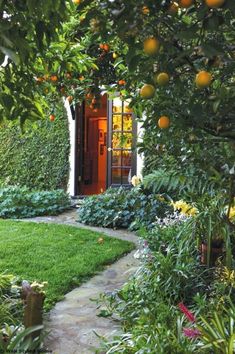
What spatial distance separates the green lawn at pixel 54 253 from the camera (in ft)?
13.7

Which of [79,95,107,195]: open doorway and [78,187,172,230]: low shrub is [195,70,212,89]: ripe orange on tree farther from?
[79,95,107,195]: open doorway

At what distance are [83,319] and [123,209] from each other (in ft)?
12.0

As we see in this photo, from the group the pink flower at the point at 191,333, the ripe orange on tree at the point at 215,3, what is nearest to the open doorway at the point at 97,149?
the pink flower at the point at 191,333

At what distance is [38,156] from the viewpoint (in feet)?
30.8

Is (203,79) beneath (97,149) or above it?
above

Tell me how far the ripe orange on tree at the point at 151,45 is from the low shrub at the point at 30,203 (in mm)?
6419

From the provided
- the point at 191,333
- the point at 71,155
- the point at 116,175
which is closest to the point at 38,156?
the point at 71,155

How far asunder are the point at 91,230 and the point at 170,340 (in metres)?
4.11

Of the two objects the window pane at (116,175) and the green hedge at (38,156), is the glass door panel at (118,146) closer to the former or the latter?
the window pane at (116,175)

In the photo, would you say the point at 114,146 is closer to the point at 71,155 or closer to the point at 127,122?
the point at 127,122

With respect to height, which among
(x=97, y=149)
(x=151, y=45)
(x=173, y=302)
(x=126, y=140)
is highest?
(x=151, y=45)

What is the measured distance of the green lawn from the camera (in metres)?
4.18

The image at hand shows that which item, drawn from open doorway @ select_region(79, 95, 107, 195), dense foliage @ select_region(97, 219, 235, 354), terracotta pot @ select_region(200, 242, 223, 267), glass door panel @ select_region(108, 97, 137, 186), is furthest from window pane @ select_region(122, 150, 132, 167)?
terracotta pot @ select_region(200, 242, 223, 267)

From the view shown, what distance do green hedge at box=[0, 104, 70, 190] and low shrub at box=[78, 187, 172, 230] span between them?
198cm
